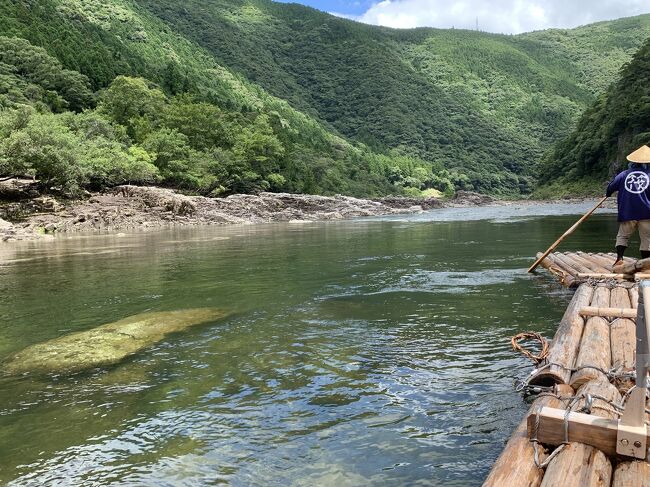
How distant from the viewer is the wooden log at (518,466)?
3.31 meters

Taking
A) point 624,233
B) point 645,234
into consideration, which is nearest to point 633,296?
point 645,234

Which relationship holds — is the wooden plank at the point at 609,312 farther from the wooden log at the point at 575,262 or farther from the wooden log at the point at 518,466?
the wooden log at the point at 575,262

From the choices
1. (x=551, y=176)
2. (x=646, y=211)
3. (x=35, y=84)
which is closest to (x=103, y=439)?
(x=646, y=211)

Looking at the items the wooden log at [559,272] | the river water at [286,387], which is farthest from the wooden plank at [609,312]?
the wooden log at [559,272]

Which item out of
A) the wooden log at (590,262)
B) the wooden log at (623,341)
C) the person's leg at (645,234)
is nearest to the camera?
the wooden log at (623,341)

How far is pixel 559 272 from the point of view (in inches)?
505

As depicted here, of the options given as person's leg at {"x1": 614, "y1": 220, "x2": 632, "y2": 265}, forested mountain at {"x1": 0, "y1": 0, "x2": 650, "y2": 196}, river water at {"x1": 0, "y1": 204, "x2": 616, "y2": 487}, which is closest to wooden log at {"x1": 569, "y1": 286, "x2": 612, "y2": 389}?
river water at {"x1": 0, "y1": 204, "x2": 616, "y2": 487}

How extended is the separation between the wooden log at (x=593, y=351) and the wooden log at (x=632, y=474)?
4.66 feet

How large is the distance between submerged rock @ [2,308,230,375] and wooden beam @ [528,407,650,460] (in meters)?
5.85

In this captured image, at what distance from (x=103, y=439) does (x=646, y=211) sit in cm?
973

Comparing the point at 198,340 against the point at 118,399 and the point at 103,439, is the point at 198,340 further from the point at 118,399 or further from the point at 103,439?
the point at 103,439

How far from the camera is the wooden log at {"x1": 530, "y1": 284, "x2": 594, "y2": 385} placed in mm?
5047

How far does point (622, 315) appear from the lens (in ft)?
22.2

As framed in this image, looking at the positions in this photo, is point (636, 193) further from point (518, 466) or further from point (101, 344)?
point (101, 344)
